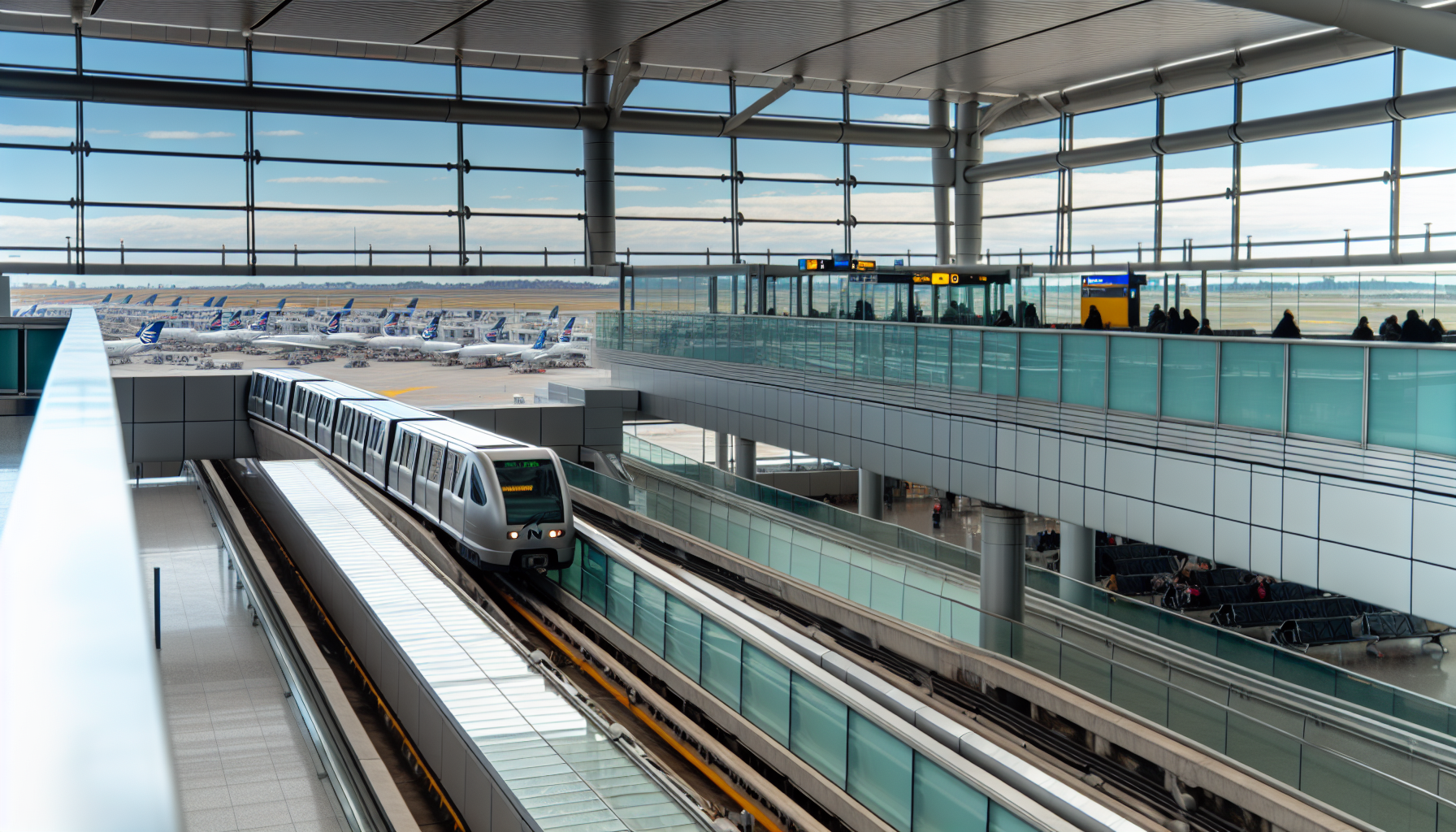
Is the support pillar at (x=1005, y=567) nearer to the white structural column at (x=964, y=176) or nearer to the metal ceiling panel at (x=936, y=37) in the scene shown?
the metal ceiling panel at (x=936, y=37)

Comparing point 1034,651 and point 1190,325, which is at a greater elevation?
point 1190,325

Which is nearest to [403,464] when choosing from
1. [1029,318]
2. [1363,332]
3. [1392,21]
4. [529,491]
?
[529,491]

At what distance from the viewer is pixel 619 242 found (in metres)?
38.4

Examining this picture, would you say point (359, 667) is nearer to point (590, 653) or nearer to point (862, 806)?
point (590, 653)

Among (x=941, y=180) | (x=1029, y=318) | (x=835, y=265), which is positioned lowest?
(x=1029, y=318)

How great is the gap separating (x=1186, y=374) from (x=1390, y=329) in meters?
3.35

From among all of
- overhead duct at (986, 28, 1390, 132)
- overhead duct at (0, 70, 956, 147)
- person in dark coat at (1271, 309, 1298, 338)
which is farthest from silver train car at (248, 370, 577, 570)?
overhead duct at (986, 28, 1390, 132)

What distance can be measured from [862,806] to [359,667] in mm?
7275

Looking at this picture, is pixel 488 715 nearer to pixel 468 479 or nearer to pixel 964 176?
pixel 468 479

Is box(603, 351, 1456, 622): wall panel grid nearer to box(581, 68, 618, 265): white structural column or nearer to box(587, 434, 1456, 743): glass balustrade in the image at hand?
box(587, 434, 1456, 743): glass balustrade

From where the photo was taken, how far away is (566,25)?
30.5m

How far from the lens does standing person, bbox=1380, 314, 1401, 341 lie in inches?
637

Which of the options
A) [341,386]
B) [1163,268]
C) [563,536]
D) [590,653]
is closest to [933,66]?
[1163,268]

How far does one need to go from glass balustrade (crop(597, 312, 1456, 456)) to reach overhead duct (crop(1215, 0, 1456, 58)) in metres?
3.27
